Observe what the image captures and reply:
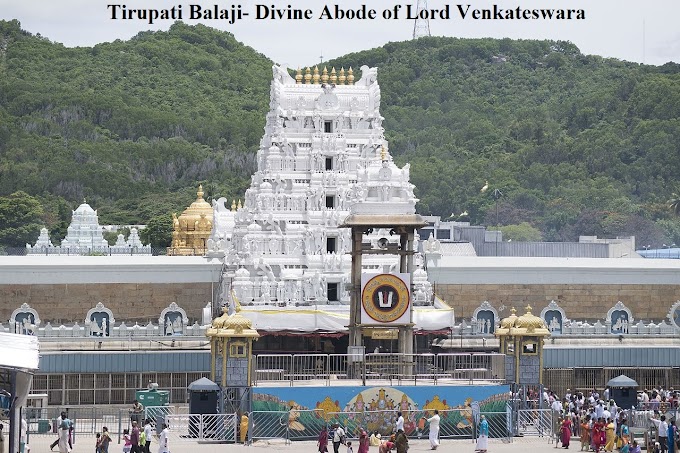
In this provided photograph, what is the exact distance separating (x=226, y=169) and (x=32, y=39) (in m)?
41.9

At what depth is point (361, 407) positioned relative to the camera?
169 ft

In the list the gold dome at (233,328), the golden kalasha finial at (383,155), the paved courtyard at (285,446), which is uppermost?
the golden kalasha finial at (383,155)

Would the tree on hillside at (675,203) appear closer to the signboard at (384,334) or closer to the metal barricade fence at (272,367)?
the signboard at (384,334)

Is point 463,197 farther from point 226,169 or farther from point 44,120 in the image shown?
point 44,120

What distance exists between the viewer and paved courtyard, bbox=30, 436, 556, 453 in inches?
1929

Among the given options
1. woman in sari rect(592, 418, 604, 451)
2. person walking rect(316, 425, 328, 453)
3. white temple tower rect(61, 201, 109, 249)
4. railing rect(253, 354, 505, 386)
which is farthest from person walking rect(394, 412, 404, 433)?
white temple tower rect(61, 201, 109, 249)

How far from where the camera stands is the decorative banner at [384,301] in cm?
5537

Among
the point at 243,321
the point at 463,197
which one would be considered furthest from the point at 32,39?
the point at 243,321

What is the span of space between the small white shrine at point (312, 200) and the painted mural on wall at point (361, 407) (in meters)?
13.0

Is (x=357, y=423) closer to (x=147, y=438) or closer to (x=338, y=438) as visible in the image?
(x=338, y=438)

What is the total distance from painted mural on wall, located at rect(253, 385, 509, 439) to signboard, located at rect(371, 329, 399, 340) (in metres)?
7.26

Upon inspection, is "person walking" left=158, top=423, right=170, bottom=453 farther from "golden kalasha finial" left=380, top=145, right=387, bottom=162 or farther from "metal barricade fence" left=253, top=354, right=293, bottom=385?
"golden kalasha finial" left=380, top=145, right=387, bottom=162

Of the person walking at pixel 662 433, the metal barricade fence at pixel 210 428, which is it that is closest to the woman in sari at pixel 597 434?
the person walking at pixel 662 433

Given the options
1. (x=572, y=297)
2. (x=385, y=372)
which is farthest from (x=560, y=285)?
(x=385, y=372)
